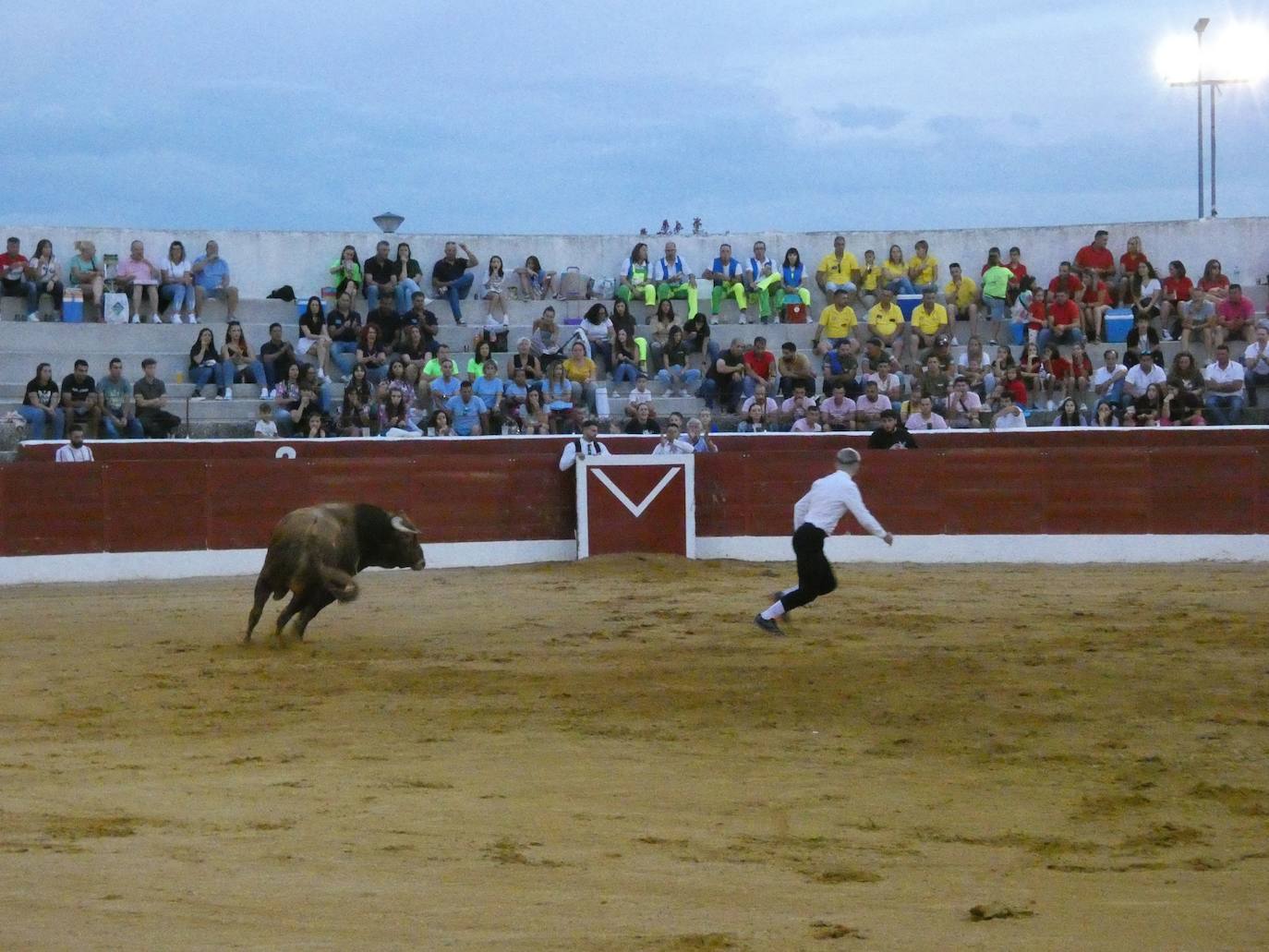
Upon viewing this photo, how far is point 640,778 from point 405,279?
42.7 feet

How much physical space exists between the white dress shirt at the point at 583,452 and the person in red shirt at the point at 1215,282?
25.7ft

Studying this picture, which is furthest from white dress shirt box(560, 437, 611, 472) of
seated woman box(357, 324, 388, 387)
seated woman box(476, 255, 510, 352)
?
seated woman box(476, 255, 510, 352)

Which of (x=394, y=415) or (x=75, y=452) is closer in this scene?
(x=75, y=452)

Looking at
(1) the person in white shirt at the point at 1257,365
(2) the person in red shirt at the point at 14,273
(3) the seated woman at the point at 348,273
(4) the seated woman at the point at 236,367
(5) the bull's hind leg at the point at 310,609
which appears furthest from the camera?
(3) the seated woman at the point at 348,273

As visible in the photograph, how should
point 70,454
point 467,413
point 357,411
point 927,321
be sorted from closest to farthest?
point 70,454 → point 357,411 → point 467,413 → point 927,321

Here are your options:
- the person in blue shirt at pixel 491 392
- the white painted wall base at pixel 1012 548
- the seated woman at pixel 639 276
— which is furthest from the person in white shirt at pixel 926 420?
the person in blue shirt at pixel 491 392

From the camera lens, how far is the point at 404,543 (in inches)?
422

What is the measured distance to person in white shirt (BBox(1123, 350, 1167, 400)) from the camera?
57.5ft

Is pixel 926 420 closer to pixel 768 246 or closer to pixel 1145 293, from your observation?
pixel 1145 293

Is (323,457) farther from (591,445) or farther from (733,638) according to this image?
(733,638)

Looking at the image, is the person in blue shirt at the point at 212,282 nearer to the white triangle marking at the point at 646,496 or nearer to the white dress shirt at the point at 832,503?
the white triangle marking at the point at 646,496

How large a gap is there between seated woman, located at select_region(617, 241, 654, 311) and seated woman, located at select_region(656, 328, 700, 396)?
4.10ft

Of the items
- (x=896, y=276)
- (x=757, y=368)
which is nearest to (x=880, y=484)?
(x=757, y=368)

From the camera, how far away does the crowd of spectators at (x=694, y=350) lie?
17.1 metres
